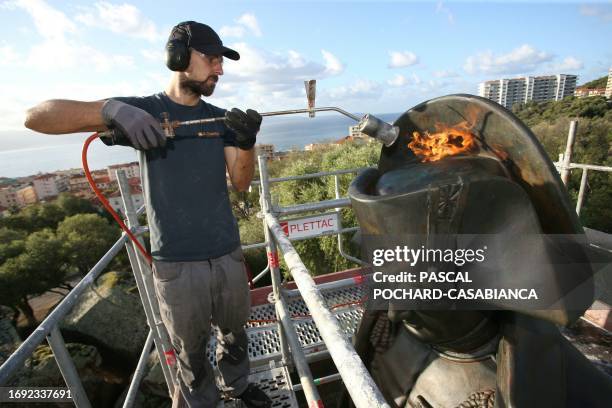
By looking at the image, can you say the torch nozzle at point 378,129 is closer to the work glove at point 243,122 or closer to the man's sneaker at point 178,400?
the work glove at point 243,122

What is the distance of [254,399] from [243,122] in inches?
89.4

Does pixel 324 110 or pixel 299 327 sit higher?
pixel 324 110

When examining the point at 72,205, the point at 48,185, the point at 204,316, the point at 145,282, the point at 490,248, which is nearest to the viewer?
the point at 490,248

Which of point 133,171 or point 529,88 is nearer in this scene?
point 133,171

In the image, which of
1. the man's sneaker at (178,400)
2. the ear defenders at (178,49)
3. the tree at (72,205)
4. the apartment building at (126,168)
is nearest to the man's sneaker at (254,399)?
the man's sneaker at (178,400)

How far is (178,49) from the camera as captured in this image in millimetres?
2053

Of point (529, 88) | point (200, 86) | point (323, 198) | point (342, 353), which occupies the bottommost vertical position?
point (323, 198)

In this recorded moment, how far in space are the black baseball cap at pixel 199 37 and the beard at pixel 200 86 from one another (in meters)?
0.18

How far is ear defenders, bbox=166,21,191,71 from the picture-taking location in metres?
2.05

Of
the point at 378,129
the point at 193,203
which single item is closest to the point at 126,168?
the point at 193,203

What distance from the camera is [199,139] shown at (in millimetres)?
2291

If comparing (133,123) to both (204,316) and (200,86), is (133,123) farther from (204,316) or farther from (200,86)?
(204,316)

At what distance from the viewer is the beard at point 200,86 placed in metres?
2.23

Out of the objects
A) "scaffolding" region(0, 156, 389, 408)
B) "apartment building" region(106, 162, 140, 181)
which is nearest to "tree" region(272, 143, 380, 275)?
"apartment building" region(106, 162, 140, 181)
